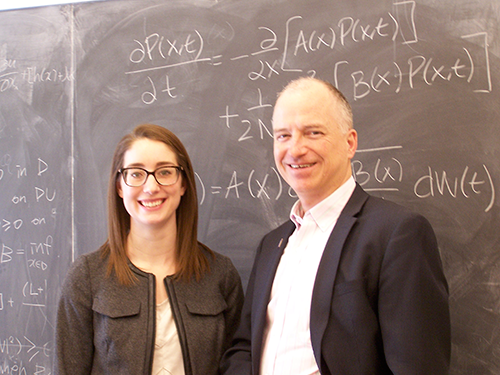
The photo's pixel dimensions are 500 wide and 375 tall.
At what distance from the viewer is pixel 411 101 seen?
189cm

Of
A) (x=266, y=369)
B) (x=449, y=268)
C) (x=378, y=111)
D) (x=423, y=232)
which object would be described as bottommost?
(x=266, y=369)

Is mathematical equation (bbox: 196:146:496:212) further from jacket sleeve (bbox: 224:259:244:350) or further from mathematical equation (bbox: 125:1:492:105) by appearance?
jacket sleeve (bbox: 224:259:244:350)

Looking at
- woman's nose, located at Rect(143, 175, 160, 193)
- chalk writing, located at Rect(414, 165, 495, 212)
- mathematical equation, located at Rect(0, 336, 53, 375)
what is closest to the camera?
woman's nose, located at Rect(143, 175, 160, 193)

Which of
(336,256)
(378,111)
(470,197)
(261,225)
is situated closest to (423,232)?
(336,256)

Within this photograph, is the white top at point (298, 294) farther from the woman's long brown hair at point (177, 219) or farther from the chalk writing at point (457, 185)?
the chalk writing at point (457, 185)

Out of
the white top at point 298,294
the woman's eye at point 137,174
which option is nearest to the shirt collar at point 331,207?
the white top at point 298,294

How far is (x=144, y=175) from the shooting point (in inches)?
65.5

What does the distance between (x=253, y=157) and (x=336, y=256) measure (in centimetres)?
89

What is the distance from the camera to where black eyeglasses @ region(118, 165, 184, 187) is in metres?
1.66

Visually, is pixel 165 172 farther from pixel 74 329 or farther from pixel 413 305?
pixel 413 305

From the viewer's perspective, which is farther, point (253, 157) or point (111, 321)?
point (253, 157)

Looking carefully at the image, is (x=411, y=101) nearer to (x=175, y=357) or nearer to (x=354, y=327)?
(x=354, y=327)

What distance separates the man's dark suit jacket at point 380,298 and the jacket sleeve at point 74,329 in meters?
0.88

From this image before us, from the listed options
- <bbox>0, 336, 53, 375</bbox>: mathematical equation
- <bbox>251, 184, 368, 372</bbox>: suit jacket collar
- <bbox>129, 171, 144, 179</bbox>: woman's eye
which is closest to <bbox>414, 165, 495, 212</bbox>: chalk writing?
<bbox>251, 184, 368, 372</bbox>: suit jacket collar
